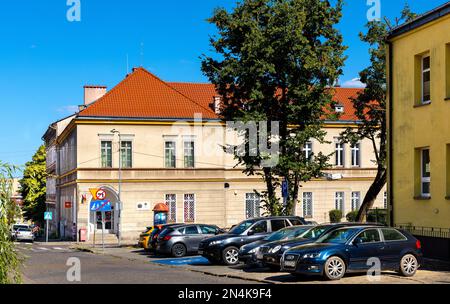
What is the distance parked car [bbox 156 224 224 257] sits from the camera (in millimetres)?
31781

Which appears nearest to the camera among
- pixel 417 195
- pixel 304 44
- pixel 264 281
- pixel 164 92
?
pixel 264 281

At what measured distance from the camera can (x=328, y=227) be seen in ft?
72.2

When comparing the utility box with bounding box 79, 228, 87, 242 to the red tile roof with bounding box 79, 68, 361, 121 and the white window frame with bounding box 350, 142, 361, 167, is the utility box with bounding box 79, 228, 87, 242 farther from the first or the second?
the white window frame with bounding box 350, 142, 361, 167

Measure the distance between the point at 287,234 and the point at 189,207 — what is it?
103ft

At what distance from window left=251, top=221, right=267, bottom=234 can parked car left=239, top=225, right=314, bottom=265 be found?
216 cm

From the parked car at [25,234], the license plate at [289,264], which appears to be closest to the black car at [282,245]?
the license plate at [289,264]

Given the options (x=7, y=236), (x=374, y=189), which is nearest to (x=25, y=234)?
(x=374, y=189)

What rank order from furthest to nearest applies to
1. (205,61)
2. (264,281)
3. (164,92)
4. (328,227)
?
(164,92) → (205,61) → (328,227) → (264,281)

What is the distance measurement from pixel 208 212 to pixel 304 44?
81.6 feet

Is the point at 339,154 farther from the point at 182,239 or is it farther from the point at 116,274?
the point at 116,274

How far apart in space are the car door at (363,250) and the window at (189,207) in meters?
35.7

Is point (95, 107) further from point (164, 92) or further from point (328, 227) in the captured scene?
point (328, 227)

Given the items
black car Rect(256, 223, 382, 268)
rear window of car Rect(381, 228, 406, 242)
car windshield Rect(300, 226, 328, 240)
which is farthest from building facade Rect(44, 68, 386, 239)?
rear window of car Rect(381, 228, 406, 242)
